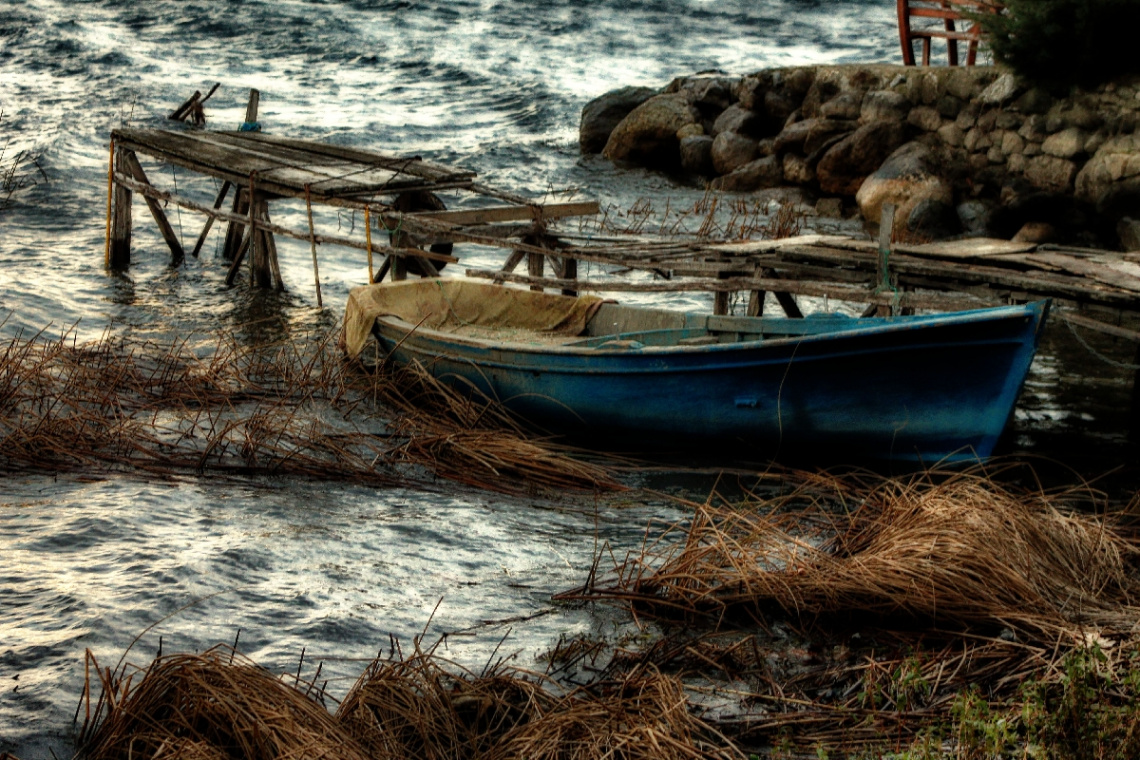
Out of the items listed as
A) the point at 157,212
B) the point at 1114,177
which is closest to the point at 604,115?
the point at 157,212

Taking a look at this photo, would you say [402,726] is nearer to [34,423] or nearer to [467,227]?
[34,423]

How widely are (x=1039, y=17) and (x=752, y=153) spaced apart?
22.1ft

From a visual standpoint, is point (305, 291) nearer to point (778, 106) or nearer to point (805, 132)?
point (805, 132)

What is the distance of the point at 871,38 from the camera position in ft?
112

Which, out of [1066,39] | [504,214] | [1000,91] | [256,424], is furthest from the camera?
[1000,91]

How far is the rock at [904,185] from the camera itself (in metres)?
16.8

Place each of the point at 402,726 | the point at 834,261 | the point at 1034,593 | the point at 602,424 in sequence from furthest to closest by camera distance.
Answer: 1. the point at 834,261
2. the point at 602,424
3. the point at 1034,593
4. the point at 402,726

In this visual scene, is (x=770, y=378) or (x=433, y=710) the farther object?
(x=770, y=378)

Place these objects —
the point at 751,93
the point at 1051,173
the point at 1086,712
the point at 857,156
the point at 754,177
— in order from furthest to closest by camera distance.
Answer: the point at 751,93, the point at 754,177, the point at 857,156, the point at 1051,173, the point at 1086,712

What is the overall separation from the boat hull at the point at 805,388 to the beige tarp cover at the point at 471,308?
4.78ft

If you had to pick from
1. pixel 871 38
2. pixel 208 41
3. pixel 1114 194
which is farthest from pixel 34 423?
pixel 871 38

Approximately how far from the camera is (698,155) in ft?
71.8

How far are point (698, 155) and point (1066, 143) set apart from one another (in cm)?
761

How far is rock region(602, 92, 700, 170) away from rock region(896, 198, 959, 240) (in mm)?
7255
